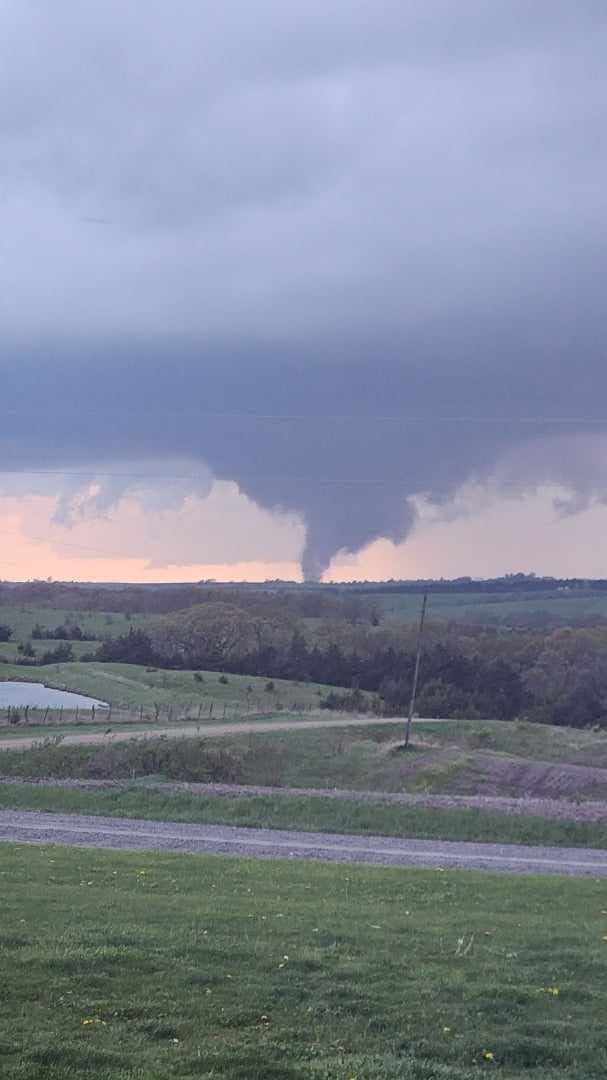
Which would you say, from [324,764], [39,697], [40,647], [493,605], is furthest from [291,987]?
[493,605]

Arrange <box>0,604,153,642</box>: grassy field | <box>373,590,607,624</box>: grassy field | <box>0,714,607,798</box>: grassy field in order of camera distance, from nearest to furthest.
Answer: <box>0,714,607,798</box>: grassy field < <box>0,604,153,642</box>: grassy field < <box>373,590,607,624</box>: grassy field

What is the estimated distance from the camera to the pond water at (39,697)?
181 ft

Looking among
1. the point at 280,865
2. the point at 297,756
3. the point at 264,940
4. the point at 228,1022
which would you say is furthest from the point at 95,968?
the point at 297,756

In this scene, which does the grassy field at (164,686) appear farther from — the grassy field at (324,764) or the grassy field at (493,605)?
the grassy field at (493,605)

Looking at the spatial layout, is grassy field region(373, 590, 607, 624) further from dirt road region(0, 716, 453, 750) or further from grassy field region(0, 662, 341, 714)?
dirt road region(0, 716, 453, 750)

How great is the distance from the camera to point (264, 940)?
10.7 meters

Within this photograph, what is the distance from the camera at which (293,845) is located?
72.0ft

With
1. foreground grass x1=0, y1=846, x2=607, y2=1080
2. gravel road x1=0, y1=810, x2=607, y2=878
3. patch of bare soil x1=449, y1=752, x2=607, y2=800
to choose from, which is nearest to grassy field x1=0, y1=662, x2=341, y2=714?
patch of bare soil x1=449, y1=752, x2=607, y2=800

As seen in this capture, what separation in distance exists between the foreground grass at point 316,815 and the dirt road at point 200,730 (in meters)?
10.5

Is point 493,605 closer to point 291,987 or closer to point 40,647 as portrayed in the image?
point 40,647

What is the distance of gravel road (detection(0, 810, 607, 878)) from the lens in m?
20.4

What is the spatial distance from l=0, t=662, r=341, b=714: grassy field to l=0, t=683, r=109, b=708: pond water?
1049 millimetres

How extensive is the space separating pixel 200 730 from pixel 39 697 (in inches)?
632

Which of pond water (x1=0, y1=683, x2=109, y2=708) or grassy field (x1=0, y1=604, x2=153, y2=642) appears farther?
grassy field (x1=0, y1=604, x2=153, y2=642)
